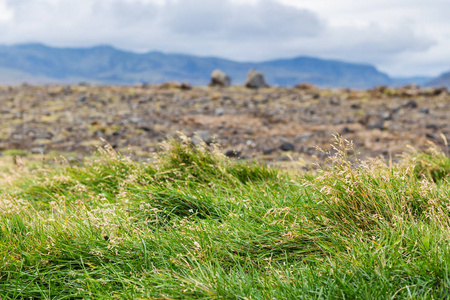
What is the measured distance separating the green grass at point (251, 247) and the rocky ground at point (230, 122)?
3.65m

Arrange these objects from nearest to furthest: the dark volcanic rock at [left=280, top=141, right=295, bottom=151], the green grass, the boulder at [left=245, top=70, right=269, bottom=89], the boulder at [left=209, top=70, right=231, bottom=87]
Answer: the green grass < the dark volcanic rock at [left=280, top=141, right=295, bottom=151] < the boulder at [left=245, top=70, right=269, bottom=89] < the boulder at [left=209, top=70, right=231, bottom=87]

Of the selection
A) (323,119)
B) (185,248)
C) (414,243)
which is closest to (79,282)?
(185,248)

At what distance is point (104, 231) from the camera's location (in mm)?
3621

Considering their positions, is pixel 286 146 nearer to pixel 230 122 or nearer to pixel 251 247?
pixel 230 122

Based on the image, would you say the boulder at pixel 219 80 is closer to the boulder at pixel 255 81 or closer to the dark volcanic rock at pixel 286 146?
the boulder at pixel 255 81

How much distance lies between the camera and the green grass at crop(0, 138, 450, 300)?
2.77 m

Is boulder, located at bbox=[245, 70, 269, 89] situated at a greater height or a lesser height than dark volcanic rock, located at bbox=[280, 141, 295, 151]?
greater

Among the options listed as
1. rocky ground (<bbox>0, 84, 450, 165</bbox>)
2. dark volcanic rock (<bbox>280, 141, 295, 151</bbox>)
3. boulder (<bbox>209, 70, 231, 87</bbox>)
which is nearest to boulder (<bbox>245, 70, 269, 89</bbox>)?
boulder (<bbox>209, 70, 231, 87</bbox>)

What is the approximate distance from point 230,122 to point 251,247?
10.7 metres

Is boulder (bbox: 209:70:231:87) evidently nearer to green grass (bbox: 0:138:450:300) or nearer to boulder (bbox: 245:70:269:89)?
boulder (bbox: 245:70:269:89)

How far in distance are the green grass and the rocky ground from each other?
12.0 ft

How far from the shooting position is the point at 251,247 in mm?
3467

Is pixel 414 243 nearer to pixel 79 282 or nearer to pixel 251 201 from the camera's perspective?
pixel 251 201

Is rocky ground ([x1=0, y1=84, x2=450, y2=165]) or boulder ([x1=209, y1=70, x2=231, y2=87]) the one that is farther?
boulder ([x1=209, y1=70, x2=231, y2=87])
